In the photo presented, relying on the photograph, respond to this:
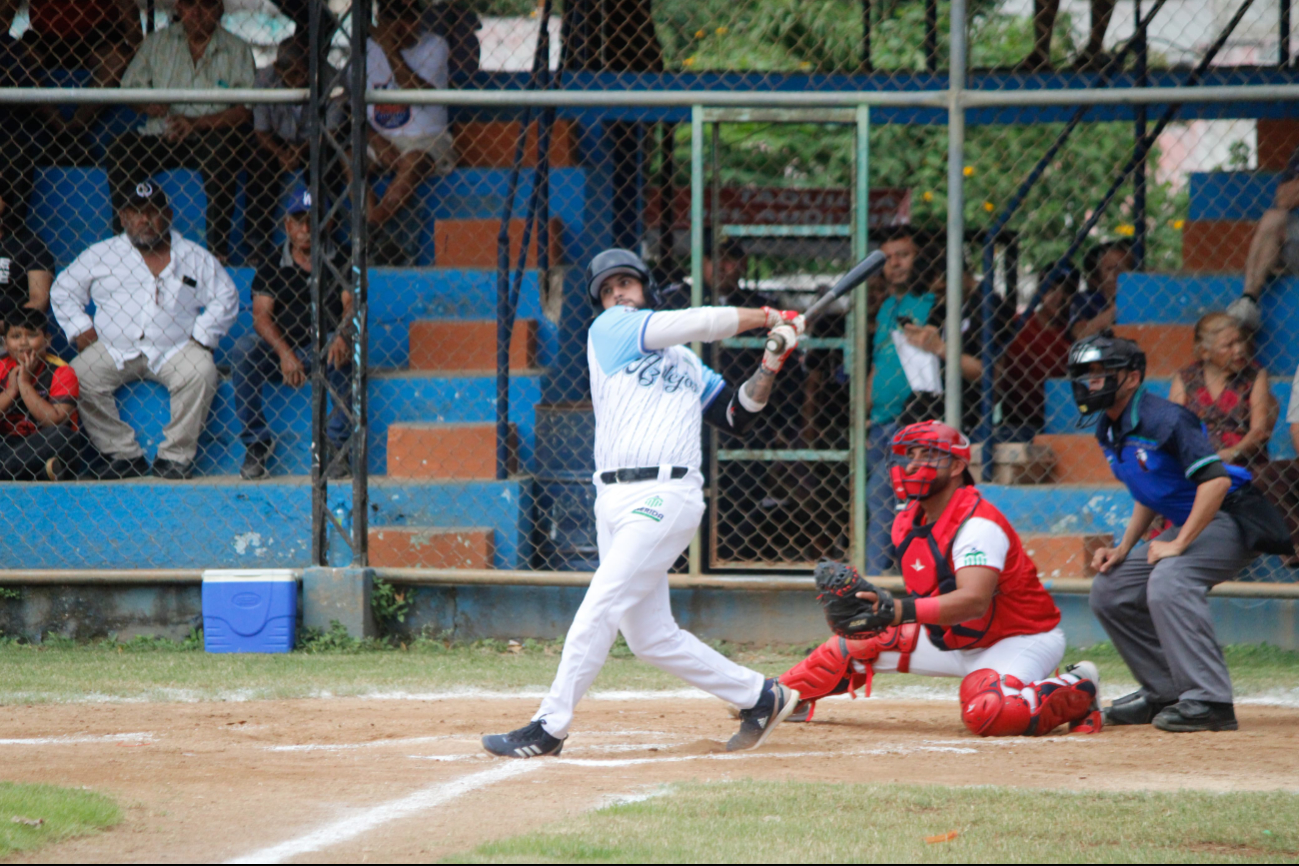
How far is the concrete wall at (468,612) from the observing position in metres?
7.00

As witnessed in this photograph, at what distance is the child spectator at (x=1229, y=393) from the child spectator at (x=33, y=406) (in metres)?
5.95

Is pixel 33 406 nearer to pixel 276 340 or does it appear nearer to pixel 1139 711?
pixel 276 340

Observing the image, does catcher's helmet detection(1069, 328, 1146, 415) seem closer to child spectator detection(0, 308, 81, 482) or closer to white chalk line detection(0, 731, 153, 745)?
white chalk line detection(0, 731, 153, 745)

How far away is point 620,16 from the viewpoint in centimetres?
998

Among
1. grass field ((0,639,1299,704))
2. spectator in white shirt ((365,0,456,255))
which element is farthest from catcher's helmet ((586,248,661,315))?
spectator in white shirt ((365,0,456,255))

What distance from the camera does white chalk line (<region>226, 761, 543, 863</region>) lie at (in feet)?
11.0

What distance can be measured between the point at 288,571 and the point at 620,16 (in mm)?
5226

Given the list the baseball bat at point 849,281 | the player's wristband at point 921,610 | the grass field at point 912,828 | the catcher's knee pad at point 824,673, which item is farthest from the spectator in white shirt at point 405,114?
the grass field at point 912,828

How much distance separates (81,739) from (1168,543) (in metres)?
4.16

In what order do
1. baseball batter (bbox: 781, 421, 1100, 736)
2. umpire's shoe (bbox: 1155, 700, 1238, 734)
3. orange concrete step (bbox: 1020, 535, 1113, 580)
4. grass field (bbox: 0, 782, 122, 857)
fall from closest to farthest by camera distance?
grass field (bbox: 0, 782, 122, 857), baseball batter (bbox: 781, 421, 1100, 736), umpire's shoe (bbox: 1155, 700, 1238, 734), orange concrete step (bbox: 1020, 535, 1113, 580)

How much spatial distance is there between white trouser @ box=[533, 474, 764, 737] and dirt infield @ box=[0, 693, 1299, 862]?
0.79 ft

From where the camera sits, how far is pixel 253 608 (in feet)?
22.0

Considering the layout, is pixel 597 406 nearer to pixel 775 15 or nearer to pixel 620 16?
pixel 620 16

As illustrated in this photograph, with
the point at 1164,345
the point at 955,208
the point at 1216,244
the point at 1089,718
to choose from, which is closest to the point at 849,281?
the point at 955,208
